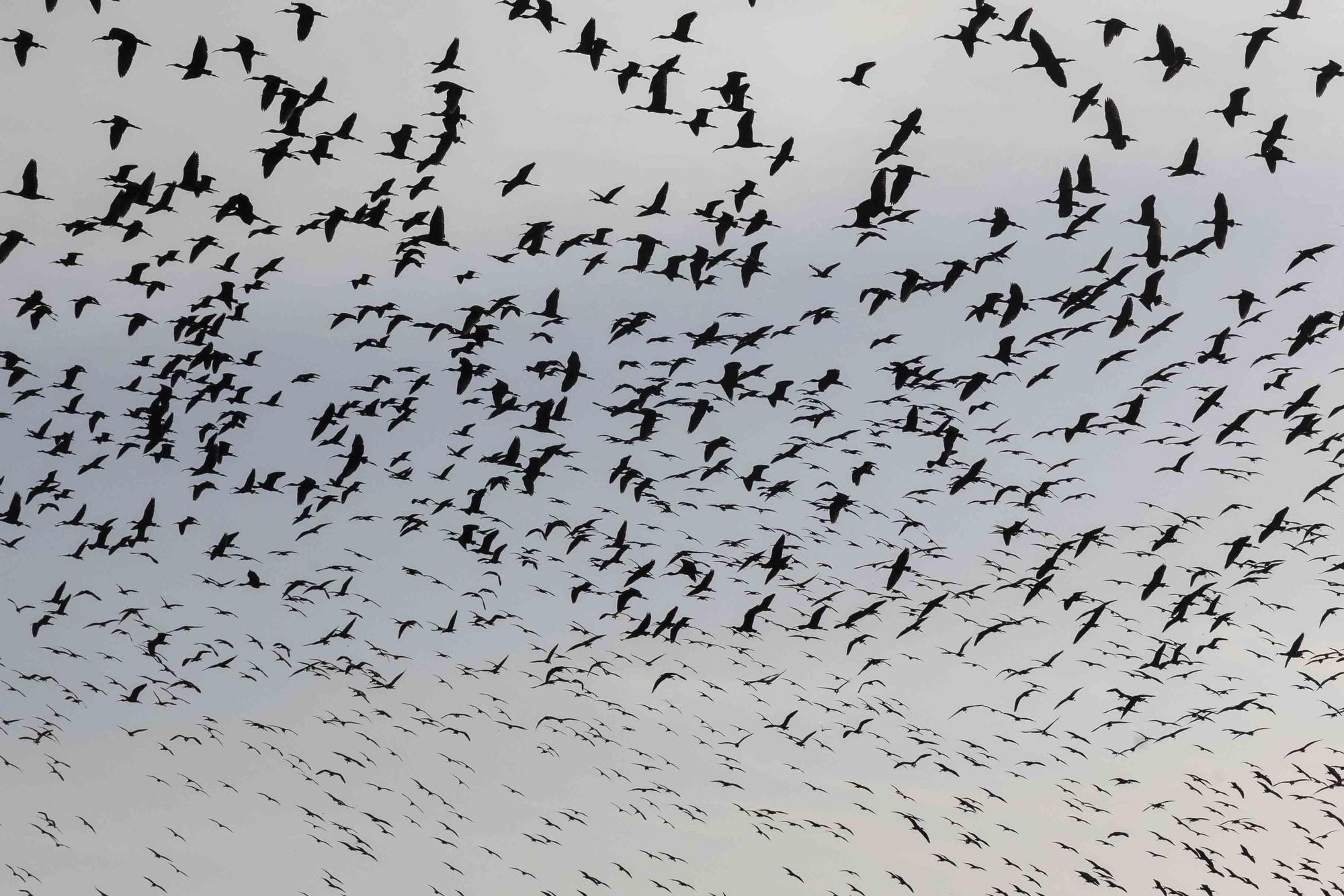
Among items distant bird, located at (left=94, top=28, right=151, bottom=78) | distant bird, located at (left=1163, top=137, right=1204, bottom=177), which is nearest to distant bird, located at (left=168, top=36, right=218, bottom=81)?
distant bird, located at (left=94, top=28, right=151, bottom=78)

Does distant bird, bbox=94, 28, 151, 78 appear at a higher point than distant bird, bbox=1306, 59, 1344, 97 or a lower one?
lower

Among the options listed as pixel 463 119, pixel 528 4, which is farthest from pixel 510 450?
pixel 528 4

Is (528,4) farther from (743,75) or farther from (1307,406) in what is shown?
(1307,406)

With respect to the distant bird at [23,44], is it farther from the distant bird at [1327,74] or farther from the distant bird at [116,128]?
the distant bird at [1327,74]

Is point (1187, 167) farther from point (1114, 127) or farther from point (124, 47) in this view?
point (124, 47)

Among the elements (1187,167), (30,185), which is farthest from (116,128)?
(1187,167)

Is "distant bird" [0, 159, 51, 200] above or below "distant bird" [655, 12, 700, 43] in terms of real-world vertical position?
below

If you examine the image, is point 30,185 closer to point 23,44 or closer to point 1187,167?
A: point 23,44

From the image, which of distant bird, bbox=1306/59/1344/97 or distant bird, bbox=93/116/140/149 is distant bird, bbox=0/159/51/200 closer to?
distant bird, bbox=93/116/140/149

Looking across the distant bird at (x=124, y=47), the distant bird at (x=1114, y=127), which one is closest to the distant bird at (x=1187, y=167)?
the distant bird at (x=1114, y=127)

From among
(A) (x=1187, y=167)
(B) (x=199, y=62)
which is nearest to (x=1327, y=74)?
(A) (x=1187, y=167)

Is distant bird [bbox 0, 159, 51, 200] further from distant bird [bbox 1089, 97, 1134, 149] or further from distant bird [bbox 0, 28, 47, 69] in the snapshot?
distant bird [bbox 1089, 97, 1134, 149]

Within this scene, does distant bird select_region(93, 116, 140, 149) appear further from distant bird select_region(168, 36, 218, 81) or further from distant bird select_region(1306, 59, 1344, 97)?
distant bird select_region(1306, 59, 1344, 97)

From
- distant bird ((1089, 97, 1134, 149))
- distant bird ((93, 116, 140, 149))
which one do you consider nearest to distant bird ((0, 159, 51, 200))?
distant bird ((93, 116, 140, 149))
